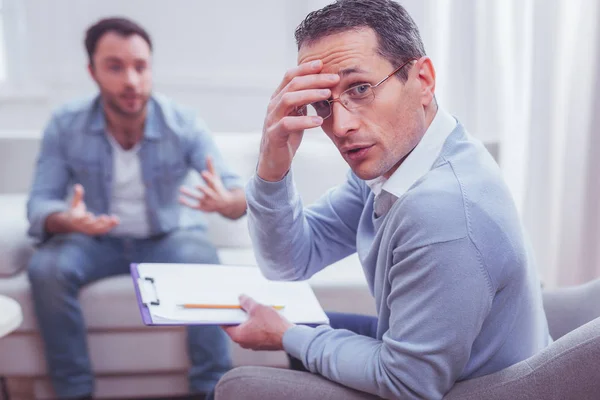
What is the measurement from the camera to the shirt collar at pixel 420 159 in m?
1.07

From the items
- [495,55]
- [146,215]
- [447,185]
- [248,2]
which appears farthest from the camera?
[248,2]

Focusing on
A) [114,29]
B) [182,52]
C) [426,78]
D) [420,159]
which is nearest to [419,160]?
[420,159]

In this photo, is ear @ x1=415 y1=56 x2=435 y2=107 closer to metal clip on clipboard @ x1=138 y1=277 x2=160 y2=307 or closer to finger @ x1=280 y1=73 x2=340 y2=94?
finger @ x1=280 y1=73 x2=340 y2=94

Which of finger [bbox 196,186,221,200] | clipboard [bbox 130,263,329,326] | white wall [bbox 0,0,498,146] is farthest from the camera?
white wall [bbox 0,0,498,146]

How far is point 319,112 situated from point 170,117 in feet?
4.23

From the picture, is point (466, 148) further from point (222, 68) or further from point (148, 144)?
point (222, 68)

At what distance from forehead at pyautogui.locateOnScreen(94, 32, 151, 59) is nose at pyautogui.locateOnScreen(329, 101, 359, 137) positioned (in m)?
1.31

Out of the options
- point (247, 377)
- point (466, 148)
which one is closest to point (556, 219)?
point (466, 148)

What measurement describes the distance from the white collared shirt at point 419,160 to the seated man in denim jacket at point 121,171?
101cm

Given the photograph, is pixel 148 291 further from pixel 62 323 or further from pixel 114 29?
pixel 114 29

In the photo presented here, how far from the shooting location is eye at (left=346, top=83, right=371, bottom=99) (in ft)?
3.44

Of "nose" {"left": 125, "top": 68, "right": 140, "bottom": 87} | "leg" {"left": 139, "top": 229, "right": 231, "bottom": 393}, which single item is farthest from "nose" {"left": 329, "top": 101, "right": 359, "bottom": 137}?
"nose" {"left": 125, "top": 68, "right": 140, "bottom": 87}

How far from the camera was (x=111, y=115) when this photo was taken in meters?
2.27

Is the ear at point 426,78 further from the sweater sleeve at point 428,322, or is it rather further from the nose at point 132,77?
the nose at point 132,77
